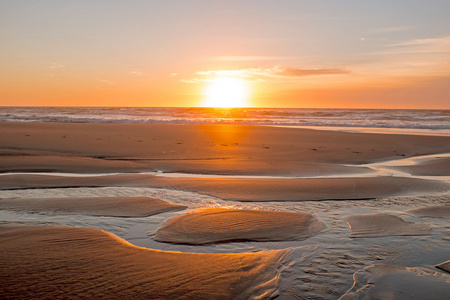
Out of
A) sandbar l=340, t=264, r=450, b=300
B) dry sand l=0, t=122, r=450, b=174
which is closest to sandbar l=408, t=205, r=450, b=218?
sandbar l=340, t=264, r=450, b=300

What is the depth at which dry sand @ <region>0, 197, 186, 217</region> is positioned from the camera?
4867mm

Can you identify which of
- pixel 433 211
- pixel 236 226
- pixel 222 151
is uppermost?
pixel 222 151

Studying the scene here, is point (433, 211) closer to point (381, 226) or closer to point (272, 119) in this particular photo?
point (381, 226)

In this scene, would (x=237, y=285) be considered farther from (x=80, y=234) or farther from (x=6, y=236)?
(x=6, y=236)

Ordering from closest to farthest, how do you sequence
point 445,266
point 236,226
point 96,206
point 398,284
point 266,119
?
point 398,284, point 445,266, point 236,226, point 96,206, point 266,119

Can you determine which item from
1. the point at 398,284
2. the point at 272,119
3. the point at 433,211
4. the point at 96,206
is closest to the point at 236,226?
the point at 398,284

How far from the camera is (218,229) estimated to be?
430 cm

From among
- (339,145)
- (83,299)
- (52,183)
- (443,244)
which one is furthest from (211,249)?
(339,145)

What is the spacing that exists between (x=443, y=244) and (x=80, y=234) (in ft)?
12.6

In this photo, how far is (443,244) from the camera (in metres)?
3.91

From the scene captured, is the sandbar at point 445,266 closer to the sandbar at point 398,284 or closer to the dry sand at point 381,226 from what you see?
the sandbar at point 398,284

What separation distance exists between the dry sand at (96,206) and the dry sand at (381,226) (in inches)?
91.7

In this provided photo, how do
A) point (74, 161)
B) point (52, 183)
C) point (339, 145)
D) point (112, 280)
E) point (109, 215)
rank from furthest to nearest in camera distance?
point (339, 145) < point (74, 161) < point (52, 183) < point (109, 215) < point (112, 280)

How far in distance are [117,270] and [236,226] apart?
1.68m
